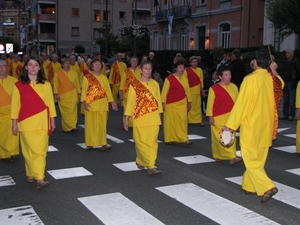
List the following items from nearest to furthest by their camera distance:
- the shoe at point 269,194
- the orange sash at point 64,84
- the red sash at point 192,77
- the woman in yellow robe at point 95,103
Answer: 1. the shoe at point 269,194
2. the woman in yellow robe at point 95,103
3. the orange sash at point 64,84
4. the red sash at point 192,77

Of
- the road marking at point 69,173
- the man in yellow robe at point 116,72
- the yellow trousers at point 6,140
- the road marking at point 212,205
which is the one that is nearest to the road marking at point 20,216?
the road marking at point 69,173

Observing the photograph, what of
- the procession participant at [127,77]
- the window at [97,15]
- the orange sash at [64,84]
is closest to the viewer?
the orange sash at [64,84]

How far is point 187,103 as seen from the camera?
10336 millimetres

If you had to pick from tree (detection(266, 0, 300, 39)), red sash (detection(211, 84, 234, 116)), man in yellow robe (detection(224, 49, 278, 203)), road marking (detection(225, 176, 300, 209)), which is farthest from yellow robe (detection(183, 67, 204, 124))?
man in yellow robe (detection(224, 49, 278, 203))

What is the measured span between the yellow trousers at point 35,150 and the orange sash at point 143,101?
1633 millimetres

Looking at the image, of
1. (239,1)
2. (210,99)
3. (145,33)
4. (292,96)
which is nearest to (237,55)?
(292,96)

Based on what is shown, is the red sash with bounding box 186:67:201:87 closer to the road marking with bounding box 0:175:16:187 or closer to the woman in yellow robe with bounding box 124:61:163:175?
the woman in yellow robe with bounding box 124:61:163:175

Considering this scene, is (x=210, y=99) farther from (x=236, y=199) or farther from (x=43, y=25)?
(x=43, y=25)

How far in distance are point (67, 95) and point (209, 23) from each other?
2299 centimetres

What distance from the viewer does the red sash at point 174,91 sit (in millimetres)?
10078

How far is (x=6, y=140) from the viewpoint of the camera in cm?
865

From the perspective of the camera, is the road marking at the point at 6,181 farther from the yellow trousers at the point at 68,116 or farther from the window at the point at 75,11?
the window at the point at 75,11

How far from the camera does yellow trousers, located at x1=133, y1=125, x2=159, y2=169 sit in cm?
764

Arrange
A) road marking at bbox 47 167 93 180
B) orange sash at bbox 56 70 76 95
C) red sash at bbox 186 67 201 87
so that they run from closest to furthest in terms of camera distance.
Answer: road marking at bbox 47 167 93 180
orange sash at bbox 56 70 76 95
red sash at bbox 186 67 201 87
